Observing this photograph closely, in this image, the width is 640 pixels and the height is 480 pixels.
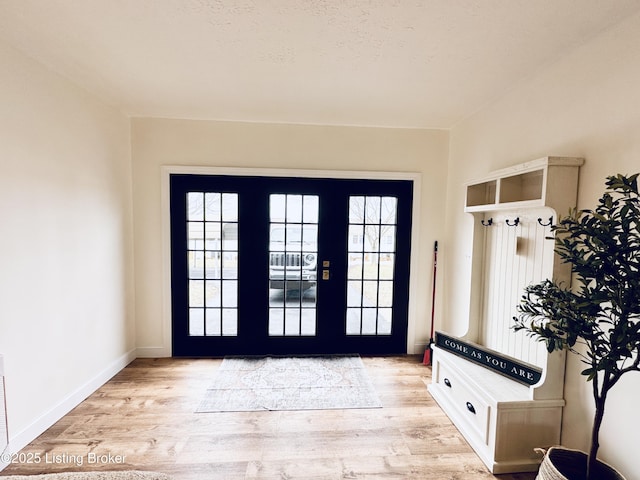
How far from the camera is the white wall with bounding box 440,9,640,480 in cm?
150

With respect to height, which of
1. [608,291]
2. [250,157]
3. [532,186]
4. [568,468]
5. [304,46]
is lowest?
[568,468]

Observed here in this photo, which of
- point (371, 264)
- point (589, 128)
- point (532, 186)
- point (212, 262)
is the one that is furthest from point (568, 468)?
point (212, 262)

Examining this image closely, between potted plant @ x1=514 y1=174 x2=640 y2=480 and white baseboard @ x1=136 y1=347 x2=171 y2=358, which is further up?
potted plant @ x1=514 y1=174 x2=640 y2=480

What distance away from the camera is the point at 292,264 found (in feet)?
10.9

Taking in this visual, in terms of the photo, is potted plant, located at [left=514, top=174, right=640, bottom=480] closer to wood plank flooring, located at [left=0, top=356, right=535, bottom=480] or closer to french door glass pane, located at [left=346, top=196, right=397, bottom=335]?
wood plank flooring, located at [left=0, top=356, right=535, bottom=480]

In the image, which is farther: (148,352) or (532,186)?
(148,352)

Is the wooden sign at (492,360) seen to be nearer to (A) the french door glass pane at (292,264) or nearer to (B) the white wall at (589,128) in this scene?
(B) the white wall at (589,128)

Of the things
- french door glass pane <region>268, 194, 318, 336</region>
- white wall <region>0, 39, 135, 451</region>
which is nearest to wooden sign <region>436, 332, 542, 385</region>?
french door glass pane <region>268, 194, 318, 336</region>

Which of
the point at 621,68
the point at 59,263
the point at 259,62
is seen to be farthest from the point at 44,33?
the point at 621,68

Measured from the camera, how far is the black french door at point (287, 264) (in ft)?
10.6

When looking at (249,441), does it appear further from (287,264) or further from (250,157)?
(250,157)

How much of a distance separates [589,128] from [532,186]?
0.49 metres

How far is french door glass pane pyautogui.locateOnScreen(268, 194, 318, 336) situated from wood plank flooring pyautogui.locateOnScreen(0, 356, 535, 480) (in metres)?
1.06

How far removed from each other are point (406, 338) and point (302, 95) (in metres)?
2.81
